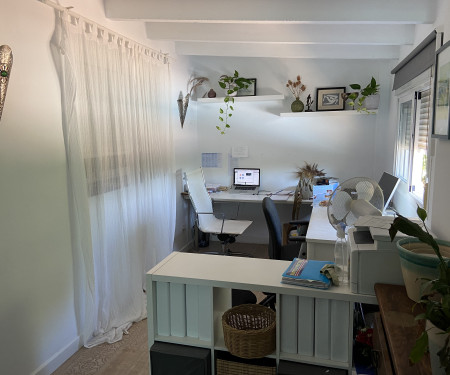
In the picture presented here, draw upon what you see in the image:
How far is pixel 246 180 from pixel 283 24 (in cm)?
212

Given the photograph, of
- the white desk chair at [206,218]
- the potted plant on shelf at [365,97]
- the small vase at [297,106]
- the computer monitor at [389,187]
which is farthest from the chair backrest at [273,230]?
the potted plant on shelf at [365,97]

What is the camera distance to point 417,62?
2.99 m

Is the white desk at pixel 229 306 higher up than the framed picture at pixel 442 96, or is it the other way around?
the framed picture at pixel 442 96

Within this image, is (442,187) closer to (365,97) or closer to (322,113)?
(365,97)

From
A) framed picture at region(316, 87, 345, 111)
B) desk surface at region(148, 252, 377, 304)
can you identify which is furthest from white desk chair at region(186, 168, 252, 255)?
desk surface at region(148, 252, 377, 304)

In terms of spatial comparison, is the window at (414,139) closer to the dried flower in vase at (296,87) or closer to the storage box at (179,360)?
the dried flower in vase at (296,87)

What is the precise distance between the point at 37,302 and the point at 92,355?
615mm

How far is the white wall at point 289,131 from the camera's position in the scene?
4656 millimetres

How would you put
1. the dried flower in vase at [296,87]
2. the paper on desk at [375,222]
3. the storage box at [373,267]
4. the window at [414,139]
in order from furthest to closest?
the dried flower in vase at [296,87]
the window at [414,139]
the paper on desk at [375,222]
the storage box at [373,267]

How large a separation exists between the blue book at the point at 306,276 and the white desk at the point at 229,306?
0.08 feet

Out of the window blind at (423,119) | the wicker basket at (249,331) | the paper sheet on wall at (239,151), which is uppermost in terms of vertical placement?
the window blind at (423,119)

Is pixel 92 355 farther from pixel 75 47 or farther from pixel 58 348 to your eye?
pixel 75 47

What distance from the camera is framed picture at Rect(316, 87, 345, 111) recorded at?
4668 mm

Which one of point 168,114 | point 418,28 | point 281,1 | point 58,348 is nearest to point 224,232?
point 168,114
